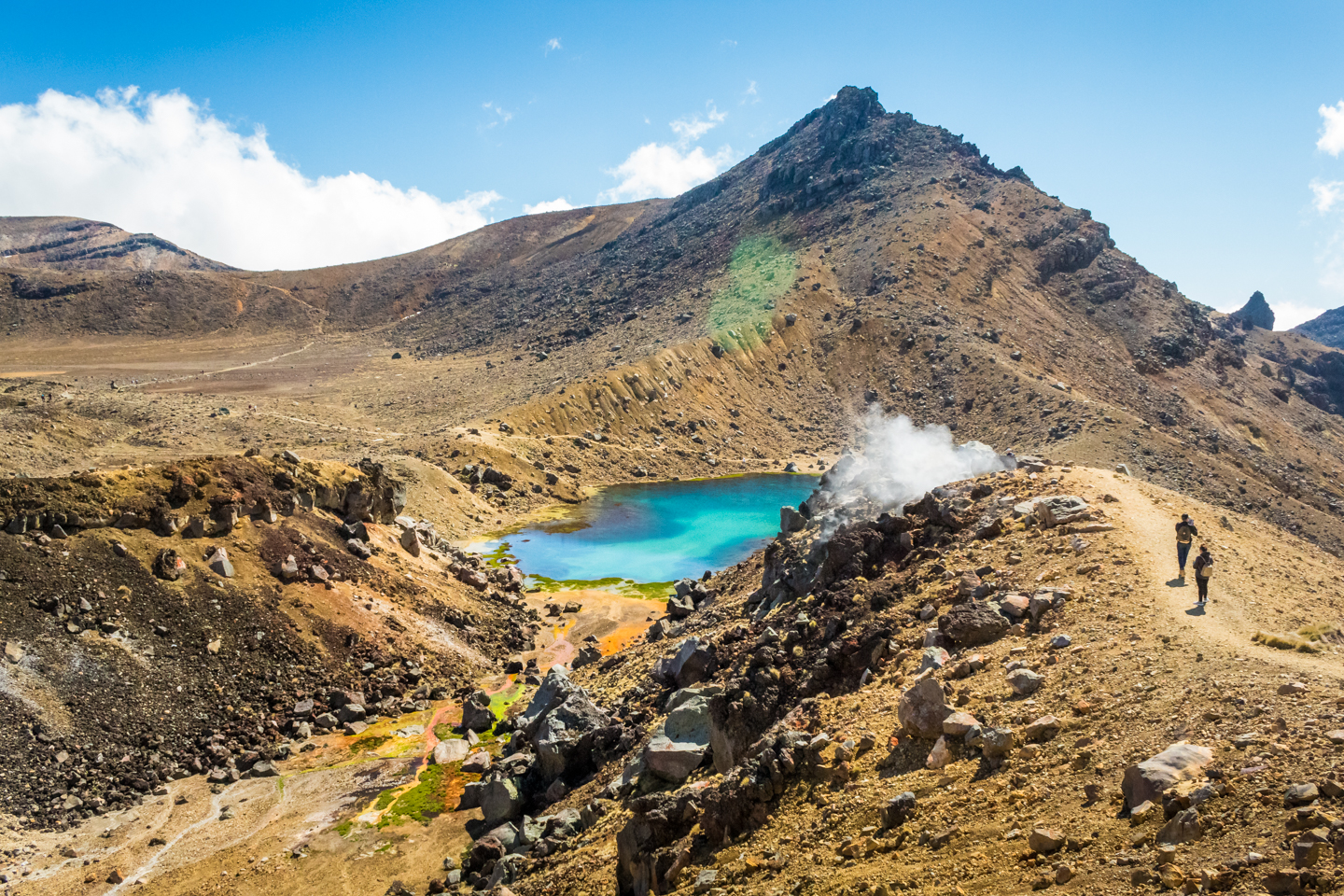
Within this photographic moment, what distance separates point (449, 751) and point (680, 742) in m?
10.9

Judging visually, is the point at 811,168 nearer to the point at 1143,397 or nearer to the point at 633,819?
the point at 1143,397

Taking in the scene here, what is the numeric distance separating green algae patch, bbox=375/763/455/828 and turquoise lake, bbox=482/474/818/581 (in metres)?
26.2

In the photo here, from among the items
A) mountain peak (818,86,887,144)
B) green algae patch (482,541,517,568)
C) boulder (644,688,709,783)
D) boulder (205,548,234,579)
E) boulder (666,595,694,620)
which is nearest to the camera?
boulder (644,688,709,783)

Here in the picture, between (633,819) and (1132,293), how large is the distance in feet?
400

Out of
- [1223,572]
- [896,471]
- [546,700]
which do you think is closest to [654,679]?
[546,700]

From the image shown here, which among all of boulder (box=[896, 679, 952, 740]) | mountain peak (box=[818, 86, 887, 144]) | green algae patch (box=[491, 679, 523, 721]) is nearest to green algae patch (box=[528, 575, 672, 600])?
green algae patch (box=[491, 679, 523, 721])

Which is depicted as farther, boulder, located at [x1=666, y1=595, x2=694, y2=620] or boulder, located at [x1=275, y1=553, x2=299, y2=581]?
boulder, located at [x1=666, y1=595, x2=694, y2=620]

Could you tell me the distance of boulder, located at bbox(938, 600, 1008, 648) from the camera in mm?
15016

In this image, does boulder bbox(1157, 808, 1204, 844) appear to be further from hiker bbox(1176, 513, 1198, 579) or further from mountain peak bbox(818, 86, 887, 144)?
mountain peak bbox(818, 86, 887, 144)

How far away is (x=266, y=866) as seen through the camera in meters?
19.7

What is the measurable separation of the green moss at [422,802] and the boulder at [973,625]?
1483cm

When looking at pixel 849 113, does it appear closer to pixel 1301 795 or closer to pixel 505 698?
pixel 505 698

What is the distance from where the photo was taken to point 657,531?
6322 cm

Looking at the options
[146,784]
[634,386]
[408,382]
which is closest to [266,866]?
[146,784]
